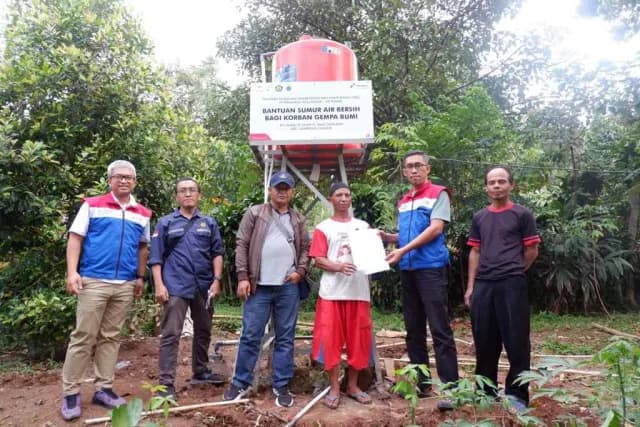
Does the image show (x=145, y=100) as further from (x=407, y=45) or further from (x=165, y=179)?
(x=407, y=45)

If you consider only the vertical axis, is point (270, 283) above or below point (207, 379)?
above

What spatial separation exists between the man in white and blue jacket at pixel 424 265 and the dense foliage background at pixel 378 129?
118 inches

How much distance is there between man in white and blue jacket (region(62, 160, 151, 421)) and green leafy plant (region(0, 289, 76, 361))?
133cm

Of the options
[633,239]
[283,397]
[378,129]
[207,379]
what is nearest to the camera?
[283,397]

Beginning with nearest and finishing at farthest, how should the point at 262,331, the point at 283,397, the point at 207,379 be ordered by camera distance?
the point at 283,397 → the point at 262,331 → the point at 207,379

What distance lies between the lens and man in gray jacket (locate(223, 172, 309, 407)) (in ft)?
11.7

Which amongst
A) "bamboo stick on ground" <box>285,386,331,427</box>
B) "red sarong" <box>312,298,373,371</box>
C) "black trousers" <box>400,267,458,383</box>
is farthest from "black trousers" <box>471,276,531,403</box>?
"bamboo stick on ground" <box>285,386,331,427</box>

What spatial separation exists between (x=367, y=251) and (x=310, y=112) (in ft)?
3.96

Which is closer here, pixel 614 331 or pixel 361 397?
pixel 361 397

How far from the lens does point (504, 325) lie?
317cm

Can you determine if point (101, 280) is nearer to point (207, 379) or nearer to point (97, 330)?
point (97, 330)

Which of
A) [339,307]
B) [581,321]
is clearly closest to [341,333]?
[339,307]

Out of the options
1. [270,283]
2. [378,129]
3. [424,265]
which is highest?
[378,129]

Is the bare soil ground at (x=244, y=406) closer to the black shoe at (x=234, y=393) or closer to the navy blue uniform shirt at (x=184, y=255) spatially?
the black shoe at (x=234, y=393)
